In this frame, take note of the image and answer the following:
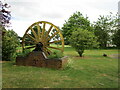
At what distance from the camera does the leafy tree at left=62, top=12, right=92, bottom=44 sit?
1627 inches

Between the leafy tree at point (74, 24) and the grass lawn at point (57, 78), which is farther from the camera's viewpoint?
the leafy tree at point (74, 24)

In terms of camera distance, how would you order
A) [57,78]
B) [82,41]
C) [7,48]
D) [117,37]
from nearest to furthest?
[57,78], [7,48], [82,41], [117,37]

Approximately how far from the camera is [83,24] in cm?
4256

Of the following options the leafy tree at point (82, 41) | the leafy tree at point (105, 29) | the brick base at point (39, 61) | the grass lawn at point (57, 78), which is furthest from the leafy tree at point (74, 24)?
the grass lawn at point (57, 78)

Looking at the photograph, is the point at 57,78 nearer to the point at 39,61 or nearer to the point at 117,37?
the point at 39,61

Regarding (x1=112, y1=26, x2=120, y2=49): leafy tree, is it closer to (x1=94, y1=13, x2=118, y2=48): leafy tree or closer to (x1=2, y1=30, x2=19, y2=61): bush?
(x1=94, y1=13, x2=118, y2=48): leafy tree

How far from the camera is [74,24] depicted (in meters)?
42.2

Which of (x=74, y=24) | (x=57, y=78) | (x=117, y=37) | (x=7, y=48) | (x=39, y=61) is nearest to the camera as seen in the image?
(x=57, y=78)

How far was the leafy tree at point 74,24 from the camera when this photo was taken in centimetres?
4134

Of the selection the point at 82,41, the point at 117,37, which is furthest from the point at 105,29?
the point at 82,41

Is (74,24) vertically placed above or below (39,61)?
above

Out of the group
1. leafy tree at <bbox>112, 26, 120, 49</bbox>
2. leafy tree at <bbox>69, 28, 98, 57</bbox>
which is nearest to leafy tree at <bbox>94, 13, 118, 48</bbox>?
leafy tree at <bbox>112, 26, 120, 49</bbox>

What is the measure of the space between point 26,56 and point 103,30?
34.5 metres

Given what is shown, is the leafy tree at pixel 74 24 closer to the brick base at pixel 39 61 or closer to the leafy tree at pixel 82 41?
the leafy tree at pixel 82 41
